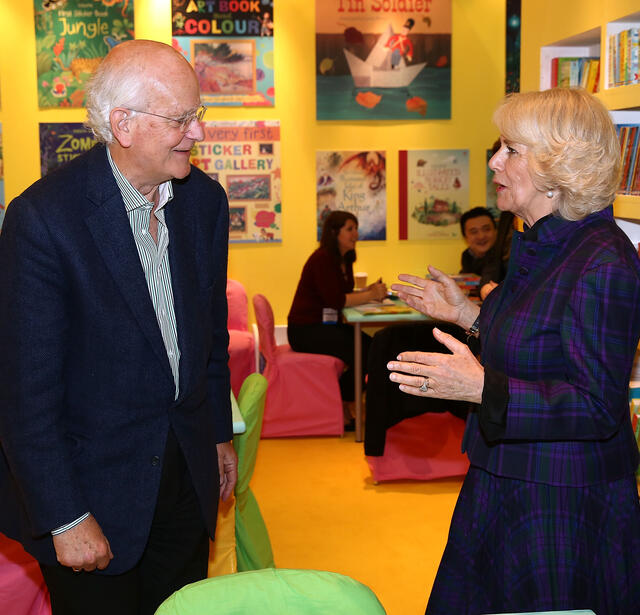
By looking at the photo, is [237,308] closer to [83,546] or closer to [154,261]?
[154,261]

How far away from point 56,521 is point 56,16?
18.4ft

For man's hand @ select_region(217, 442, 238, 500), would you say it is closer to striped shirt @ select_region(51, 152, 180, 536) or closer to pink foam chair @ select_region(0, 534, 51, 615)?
striped shirt @ select_region(51, 152, 180, 536)

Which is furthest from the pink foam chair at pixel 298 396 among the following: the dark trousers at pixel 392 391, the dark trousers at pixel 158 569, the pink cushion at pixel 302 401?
the dark trousers at pixel 158 569

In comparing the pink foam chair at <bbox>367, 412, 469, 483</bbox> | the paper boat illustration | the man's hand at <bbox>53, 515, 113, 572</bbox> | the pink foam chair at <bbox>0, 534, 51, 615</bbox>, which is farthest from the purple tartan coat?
the paper boat illustration

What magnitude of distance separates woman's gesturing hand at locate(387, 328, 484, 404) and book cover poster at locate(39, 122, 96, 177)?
17.4 ft

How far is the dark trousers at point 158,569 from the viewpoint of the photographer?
1.82 metres

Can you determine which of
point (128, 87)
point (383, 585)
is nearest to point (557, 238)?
point (128, 87)

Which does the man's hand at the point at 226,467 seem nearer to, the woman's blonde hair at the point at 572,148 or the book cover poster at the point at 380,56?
the woman's blonde hair at the point at 572,148

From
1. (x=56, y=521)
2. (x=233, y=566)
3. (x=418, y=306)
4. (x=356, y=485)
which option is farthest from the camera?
(x=356, y=485)

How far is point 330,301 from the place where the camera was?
5.78m

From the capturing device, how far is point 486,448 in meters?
1.92

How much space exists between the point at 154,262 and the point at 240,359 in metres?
3.78

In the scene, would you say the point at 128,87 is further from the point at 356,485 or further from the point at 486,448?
the point at 356,485

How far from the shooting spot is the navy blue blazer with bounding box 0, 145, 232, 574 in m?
1.63
